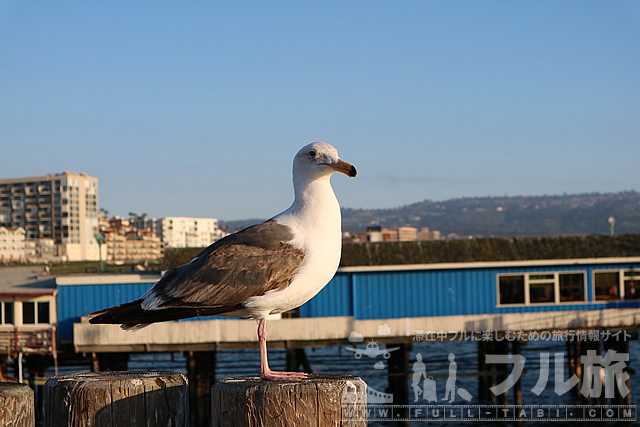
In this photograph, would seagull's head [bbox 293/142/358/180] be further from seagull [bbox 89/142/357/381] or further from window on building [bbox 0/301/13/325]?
window on building [bbox 0/301/13/325]

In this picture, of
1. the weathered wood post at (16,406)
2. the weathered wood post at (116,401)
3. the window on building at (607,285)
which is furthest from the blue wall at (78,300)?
the weathered wood post at (116,401)

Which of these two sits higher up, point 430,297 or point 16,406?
point 16,406

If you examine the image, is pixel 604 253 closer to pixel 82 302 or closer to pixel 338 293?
pixel 338 293

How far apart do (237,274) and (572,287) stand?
25.7 m

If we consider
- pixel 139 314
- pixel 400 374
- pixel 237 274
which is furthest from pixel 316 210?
pixel 400 374

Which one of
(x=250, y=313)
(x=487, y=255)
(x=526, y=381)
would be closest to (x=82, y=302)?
(x=487, y=255)

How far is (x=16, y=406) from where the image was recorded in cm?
396

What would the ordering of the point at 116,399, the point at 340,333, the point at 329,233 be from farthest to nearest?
the point at 340,333 < the point at 329,233 < the point at 116,399

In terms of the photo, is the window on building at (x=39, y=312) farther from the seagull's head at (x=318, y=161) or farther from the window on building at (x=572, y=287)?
the seagull's head at (x=318, y=161)

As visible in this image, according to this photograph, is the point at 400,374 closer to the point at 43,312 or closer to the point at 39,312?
the point at 43,312

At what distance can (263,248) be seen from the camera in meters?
5.68

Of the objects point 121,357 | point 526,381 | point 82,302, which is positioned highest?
point 82,302

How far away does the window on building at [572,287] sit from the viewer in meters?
28.9

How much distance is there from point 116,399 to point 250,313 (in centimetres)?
191
